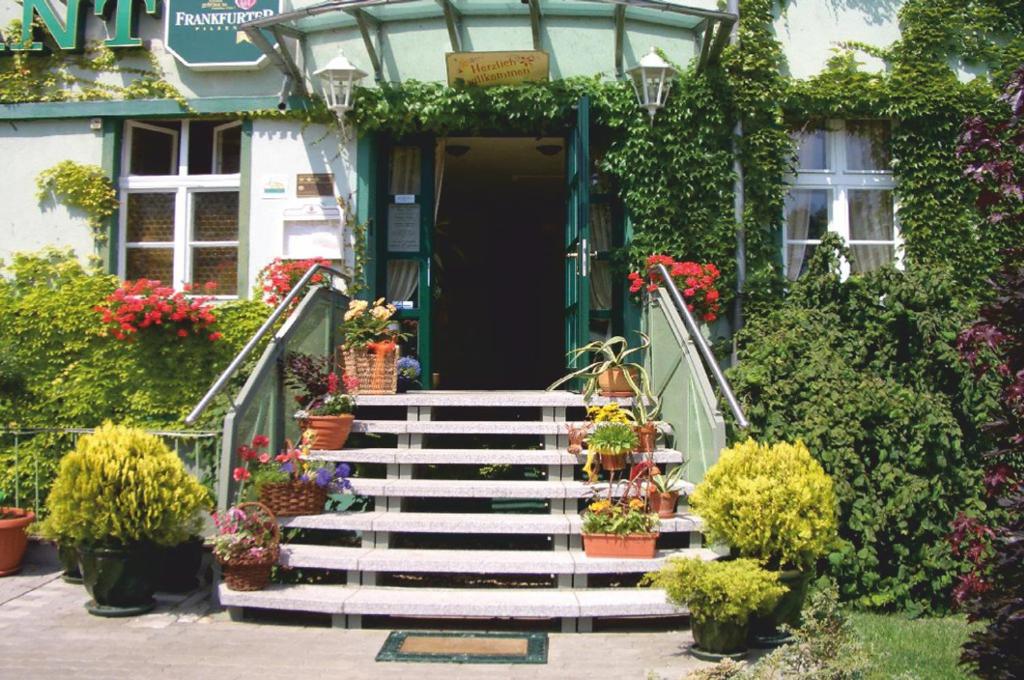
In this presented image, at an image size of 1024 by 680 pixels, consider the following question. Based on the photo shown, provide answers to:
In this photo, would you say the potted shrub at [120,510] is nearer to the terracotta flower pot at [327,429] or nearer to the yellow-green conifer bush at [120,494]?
the yellow-green conifer bush at [120,494]

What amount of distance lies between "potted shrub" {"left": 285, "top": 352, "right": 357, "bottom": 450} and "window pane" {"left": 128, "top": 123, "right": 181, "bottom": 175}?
3124 mm

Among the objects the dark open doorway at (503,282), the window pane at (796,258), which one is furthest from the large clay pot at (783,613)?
the dark open doorway at (503,282)

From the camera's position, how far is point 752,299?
8.29 meters

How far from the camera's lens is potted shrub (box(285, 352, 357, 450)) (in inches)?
264

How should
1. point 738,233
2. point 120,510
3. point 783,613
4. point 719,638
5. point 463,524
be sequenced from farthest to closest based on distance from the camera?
point 738,233 < point 463,524 < point 120,510 < point 783,613 < point 719,638

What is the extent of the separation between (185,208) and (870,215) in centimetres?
635

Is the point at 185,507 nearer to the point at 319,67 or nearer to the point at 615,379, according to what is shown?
the point at 615,379

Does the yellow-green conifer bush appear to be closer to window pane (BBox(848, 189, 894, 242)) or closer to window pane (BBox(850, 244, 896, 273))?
window pane (BBox(850, 244, 896, 273))

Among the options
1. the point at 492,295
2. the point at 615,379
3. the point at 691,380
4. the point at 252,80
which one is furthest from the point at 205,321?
the point at 492,295

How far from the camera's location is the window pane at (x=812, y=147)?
8734 mm

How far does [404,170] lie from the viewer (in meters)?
8.99

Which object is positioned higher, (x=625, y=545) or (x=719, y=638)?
(x=625, y=545)

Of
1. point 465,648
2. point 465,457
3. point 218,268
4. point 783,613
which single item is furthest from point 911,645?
point 218,268

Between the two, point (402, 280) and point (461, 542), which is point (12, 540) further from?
point (402, 280)
